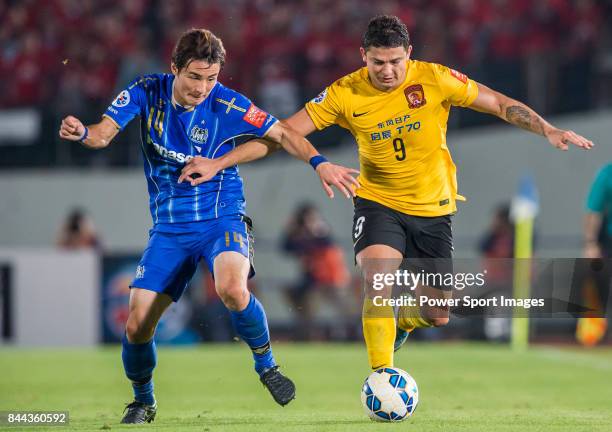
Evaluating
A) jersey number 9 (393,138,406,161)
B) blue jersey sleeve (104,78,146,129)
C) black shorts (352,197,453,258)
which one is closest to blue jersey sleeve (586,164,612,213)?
black shorts (352,197,453,258)

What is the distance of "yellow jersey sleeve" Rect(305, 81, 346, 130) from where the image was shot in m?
7.71

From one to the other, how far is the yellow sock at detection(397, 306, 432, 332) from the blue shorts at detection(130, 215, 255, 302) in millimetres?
1455

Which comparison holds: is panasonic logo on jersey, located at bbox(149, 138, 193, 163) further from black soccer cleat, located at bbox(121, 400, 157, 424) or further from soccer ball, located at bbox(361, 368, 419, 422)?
soccer ball, located at bbox(361, 368, 419, 422)

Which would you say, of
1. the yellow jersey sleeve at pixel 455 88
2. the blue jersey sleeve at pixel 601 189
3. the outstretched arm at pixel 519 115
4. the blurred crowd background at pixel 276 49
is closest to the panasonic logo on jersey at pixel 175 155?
the yellow jersey sleeve at pixel 455 88

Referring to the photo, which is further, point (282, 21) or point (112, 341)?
point (282, 21)

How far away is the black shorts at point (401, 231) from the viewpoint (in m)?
7.84

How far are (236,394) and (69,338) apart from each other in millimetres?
6269

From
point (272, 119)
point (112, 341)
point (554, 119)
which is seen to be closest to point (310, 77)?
point (554, 119)

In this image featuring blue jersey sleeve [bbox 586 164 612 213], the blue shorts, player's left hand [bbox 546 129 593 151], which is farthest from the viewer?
blue jersey sleeve [bbox 586 164 612 213]


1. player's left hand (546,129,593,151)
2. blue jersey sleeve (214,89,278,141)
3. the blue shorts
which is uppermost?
blue jersey sleeve (214,89,278,141)

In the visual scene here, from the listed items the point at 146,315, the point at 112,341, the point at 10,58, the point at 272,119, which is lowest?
the point at 112,341

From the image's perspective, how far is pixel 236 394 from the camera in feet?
34.1

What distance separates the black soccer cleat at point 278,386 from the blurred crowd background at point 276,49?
26.7 ft

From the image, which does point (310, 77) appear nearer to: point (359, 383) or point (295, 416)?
point (359, 383)
